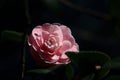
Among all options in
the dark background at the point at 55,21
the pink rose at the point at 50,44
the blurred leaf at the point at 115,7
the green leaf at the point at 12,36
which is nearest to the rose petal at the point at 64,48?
the pink rose at the point at 50,44

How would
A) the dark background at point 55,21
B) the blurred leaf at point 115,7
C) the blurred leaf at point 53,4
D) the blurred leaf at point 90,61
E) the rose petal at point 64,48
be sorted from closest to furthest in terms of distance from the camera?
the blurred leaf at point 90,61
the rose petal at point 64,48
the blurred leaf at point 115,7
the blurred leaf at point 53,4
the dark background at point 55,21

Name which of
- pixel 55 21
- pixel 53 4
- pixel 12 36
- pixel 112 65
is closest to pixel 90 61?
pixel 112 65

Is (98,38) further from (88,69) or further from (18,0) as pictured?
(88,69)

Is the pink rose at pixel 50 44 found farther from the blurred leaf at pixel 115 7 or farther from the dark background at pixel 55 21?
the dark background at pixel 55 21

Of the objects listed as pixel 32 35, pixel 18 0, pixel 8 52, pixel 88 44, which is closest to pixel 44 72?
pixel 32 35

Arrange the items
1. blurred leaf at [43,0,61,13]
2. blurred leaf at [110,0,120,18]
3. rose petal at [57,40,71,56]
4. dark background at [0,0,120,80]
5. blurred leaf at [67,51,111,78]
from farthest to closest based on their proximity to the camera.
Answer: dark background at [0,0,120,80] < blurred leaf at [43,0,61,13] < blurred leaf at [110,0,120,18] < rose petal at [57,40,71,56] < blurred leaf at [67,51,111,78]

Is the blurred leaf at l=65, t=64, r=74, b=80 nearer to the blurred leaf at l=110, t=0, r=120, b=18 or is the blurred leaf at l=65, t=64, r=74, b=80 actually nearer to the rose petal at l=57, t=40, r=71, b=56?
the rose petal at l=57, t=40, r=71, b=56

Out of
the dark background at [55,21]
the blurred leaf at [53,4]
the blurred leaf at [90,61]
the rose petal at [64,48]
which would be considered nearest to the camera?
the blurred leaf at [90,61]

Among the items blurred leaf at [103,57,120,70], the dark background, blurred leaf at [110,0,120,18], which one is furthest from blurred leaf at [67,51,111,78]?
the dark background
